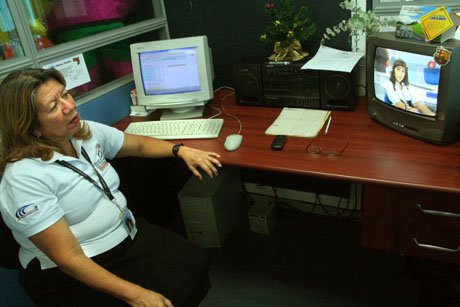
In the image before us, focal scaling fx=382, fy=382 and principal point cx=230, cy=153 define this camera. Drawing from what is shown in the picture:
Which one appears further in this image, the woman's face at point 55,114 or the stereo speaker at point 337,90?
the stereo speaker at point 337,90

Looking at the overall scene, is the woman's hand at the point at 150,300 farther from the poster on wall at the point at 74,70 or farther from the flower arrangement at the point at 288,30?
the flower arrangement at the point at 288,30

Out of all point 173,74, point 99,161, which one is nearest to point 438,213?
point 99,161

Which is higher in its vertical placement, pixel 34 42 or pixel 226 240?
pixel 34 42

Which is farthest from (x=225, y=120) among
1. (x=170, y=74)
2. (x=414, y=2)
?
(x=414, y=2)

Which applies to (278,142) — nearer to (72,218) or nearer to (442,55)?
(442,55)

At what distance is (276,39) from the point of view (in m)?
1.78

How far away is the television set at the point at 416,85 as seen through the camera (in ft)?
4.07

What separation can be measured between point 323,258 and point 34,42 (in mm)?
1631

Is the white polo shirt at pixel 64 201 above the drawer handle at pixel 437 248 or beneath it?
above

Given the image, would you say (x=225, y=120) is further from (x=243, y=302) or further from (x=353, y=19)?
(x=243, y=302)

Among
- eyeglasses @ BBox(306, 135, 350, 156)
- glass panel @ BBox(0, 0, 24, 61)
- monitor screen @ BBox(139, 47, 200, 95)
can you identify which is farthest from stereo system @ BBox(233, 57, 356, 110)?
glass panel @ BBox(0, 0, 24, 61)

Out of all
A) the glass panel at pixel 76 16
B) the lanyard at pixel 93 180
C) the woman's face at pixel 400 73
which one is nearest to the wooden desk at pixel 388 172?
the woman's face at pixel 400 73

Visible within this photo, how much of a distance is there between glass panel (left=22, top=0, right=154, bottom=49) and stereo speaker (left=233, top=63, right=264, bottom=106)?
705 mm

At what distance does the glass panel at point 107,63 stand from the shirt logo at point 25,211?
838 millimetres
